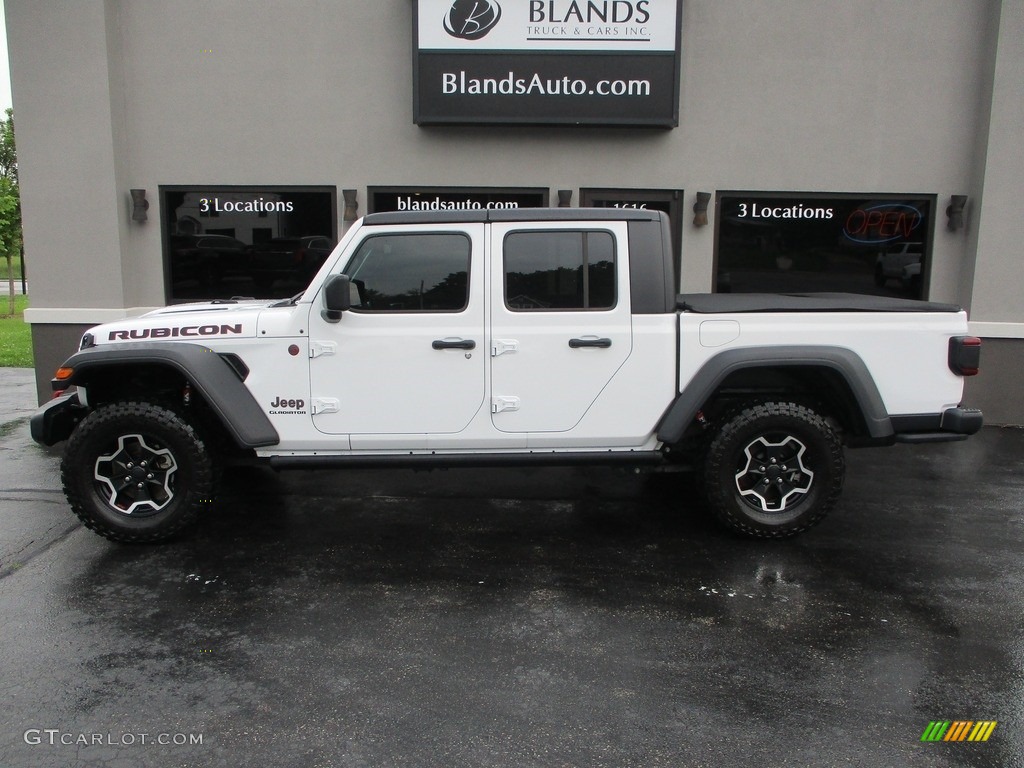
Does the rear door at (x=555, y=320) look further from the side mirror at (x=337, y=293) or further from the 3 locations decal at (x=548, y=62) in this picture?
the 3 locations decal at (x=548, y=62)

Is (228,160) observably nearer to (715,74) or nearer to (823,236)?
(715,74)

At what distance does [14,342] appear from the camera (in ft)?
50.7

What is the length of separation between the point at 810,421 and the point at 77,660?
13.6ft

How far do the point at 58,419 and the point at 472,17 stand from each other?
565cm

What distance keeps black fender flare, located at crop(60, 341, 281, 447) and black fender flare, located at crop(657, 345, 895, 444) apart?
247cm

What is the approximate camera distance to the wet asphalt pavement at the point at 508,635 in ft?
9.83

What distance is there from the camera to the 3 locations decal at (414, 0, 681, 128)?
815cm

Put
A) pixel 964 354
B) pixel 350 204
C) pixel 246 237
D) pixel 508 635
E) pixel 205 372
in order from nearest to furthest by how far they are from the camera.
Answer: pixel 508 635, pixel 205 372, pixel 964 354, pixel 350 204, pixel 246 237

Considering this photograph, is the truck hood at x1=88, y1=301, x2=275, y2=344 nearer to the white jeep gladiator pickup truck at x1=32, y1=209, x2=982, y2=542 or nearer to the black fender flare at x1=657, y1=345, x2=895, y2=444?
the white jeep gladiator pickup truck at x1=32, y1=209, x2=982, y2=542

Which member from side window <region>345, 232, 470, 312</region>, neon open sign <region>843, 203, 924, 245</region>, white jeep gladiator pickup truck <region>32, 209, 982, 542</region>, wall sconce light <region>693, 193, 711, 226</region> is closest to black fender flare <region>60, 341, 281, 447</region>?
white jeep gladiator pickup truck <region>32, 209, 982, 542</region>

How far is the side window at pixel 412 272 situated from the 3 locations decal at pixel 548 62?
381cm

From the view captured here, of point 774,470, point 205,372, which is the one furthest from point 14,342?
point 774,470

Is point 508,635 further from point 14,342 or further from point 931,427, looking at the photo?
point 14,342

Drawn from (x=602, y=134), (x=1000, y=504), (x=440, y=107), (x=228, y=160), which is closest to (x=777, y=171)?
(x=602, y=134)
